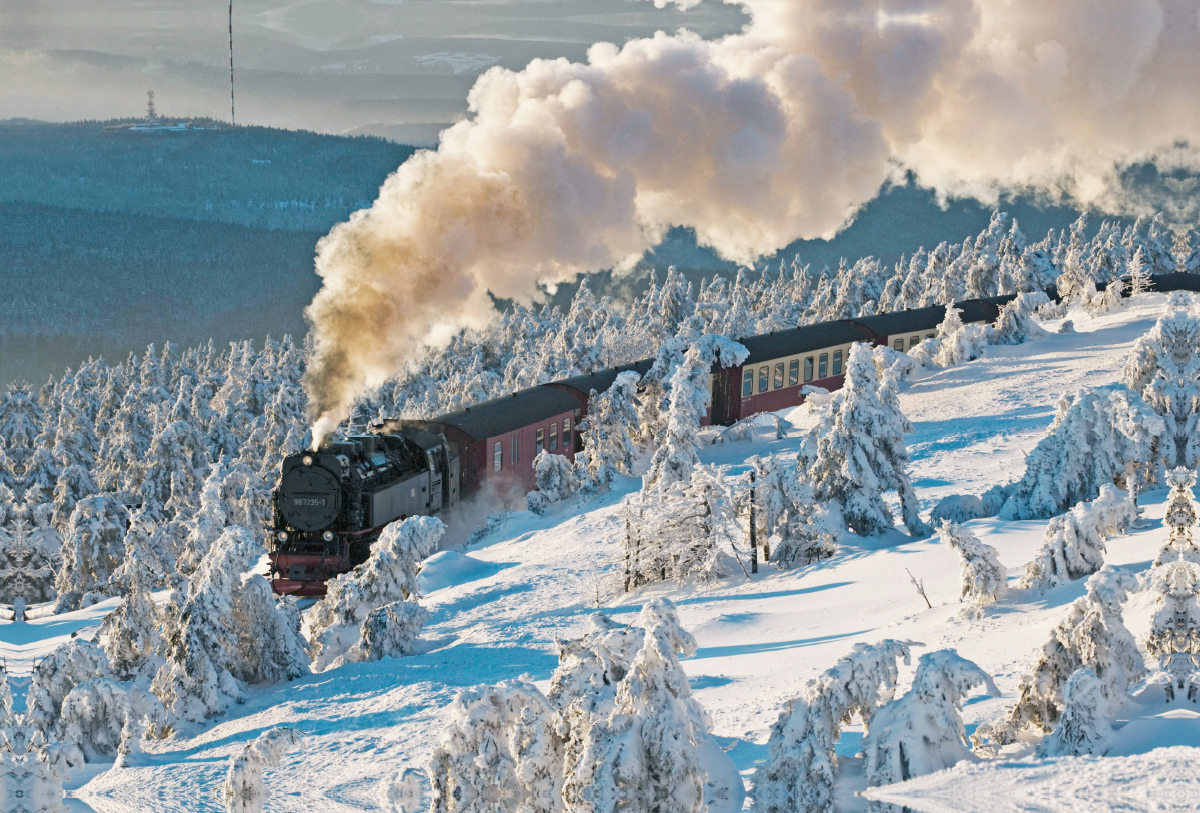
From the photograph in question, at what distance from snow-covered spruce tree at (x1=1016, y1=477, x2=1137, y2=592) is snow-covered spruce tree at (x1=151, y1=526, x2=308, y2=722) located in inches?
538

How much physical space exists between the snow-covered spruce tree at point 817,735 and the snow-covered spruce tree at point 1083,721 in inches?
62.9

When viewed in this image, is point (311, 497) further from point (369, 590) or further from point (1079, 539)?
point (1079, 539)

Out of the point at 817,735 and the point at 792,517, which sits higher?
the point at 792,517

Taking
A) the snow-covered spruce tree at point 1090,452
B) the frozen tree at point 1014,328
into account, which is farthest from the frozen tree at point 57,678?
the frozen tree at point 1014,328

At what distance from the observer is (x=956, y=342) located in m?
47.0

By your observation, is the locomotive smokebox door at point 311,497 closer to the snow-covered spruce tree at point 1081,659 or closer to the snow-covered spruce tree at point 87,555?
the snow-covered spruce tree at point 87,555

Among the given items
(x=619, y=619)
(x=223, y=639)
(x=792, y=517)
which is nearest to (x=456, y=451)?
(x=792, y=517)

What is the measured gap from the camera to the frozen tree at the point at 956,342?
46.9 m

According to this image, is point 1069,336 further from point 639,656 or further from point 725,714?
point 639,656

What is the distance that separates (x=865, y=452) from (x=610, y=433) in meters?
14.5

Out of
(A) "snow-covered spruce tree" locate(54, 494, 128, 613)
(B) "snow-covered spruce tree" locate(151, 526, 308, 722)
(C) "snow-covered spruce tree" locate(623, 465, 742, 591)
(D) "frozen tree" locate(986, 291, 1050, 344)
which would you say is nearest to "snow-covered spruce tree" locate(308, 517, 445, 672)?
(B) "snow-covered spruce tree" locate(151, 526, 308, 722)

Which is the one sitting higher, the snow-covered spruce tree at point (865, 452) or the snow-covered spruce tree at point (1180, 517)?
the snow-covered spruce tree at point (865, 452)

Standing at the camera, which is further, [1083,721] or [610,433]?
[610,433]

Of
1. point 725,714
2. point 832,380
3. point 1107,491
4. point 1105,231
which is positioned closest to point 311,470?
point 725,714
